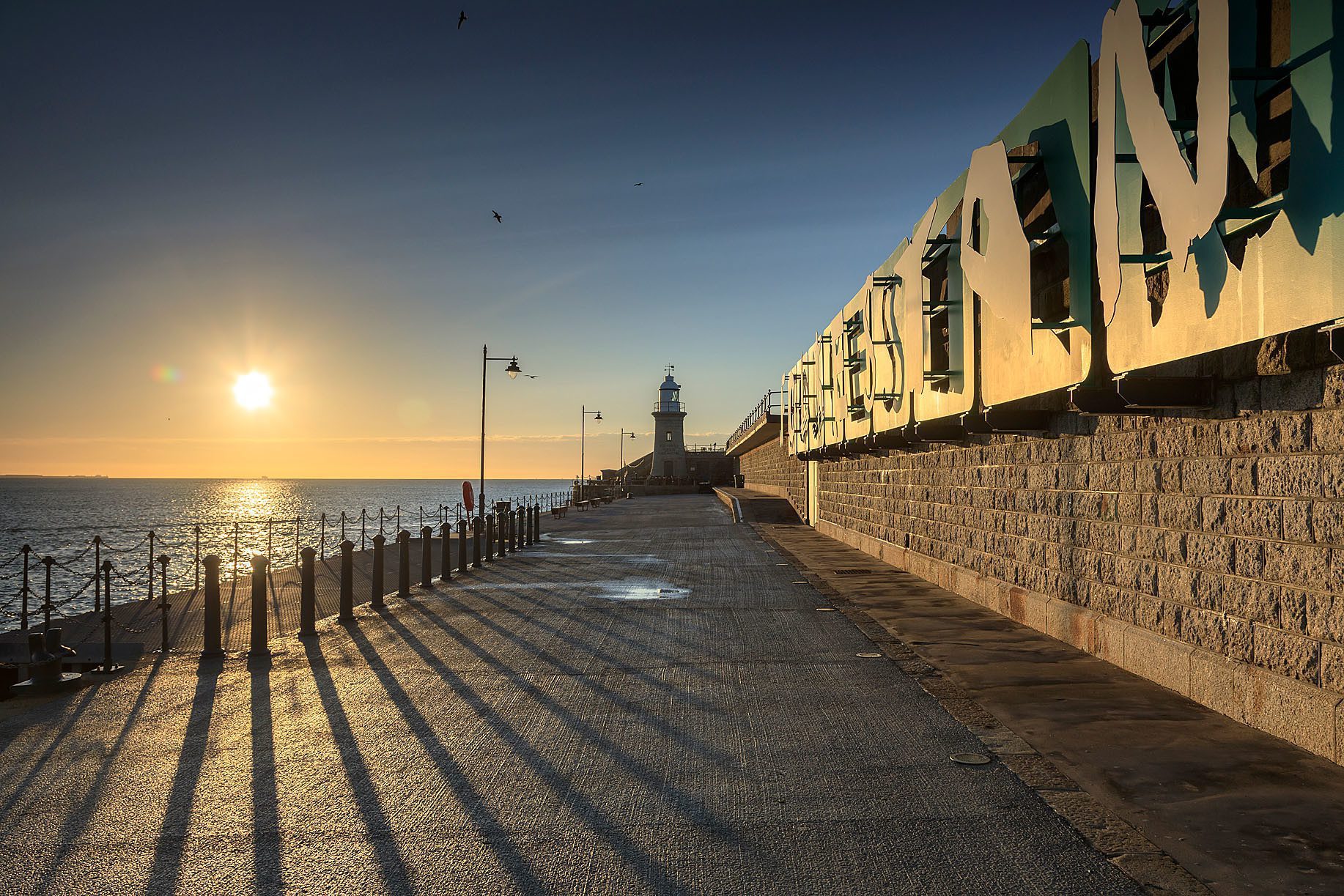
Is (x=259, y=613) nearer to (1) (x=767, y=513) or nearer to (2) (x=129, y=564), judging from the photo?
(1) (x=767, y=513)

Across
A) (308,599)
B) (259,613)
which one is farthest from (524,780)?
(308,599)

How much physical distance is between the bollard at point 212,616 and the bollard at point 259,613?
317mm

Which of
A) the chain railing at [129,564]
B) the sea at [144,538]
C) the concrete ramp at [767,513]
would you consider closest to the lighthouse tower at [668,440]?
the sea at [144,538]

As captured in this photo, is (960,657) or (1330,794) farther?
(960,657)

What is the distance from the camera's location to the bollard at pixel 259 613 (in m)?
9.09

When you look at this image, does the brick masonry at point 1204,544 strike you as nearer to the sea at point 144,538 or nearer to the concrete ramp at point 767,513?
the sea at point 144,538

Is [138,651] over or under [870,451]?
under

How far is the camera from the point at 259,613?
30.5 feet

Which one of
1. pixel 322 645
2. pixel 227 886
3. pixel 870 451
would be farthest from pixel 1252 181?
pixel 870 451

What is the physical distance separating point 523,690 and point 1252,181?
645 cm

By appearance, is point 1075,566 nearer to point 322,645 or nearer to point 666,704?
point 666,704

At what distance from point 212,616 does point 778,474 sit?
130 ft

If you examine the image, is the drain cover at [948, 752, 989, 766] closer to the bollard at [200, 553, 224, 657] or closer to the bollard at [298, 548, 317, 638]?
the bollard at [200, 553, 224, 657]

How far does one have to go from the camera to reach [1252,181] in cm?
593
